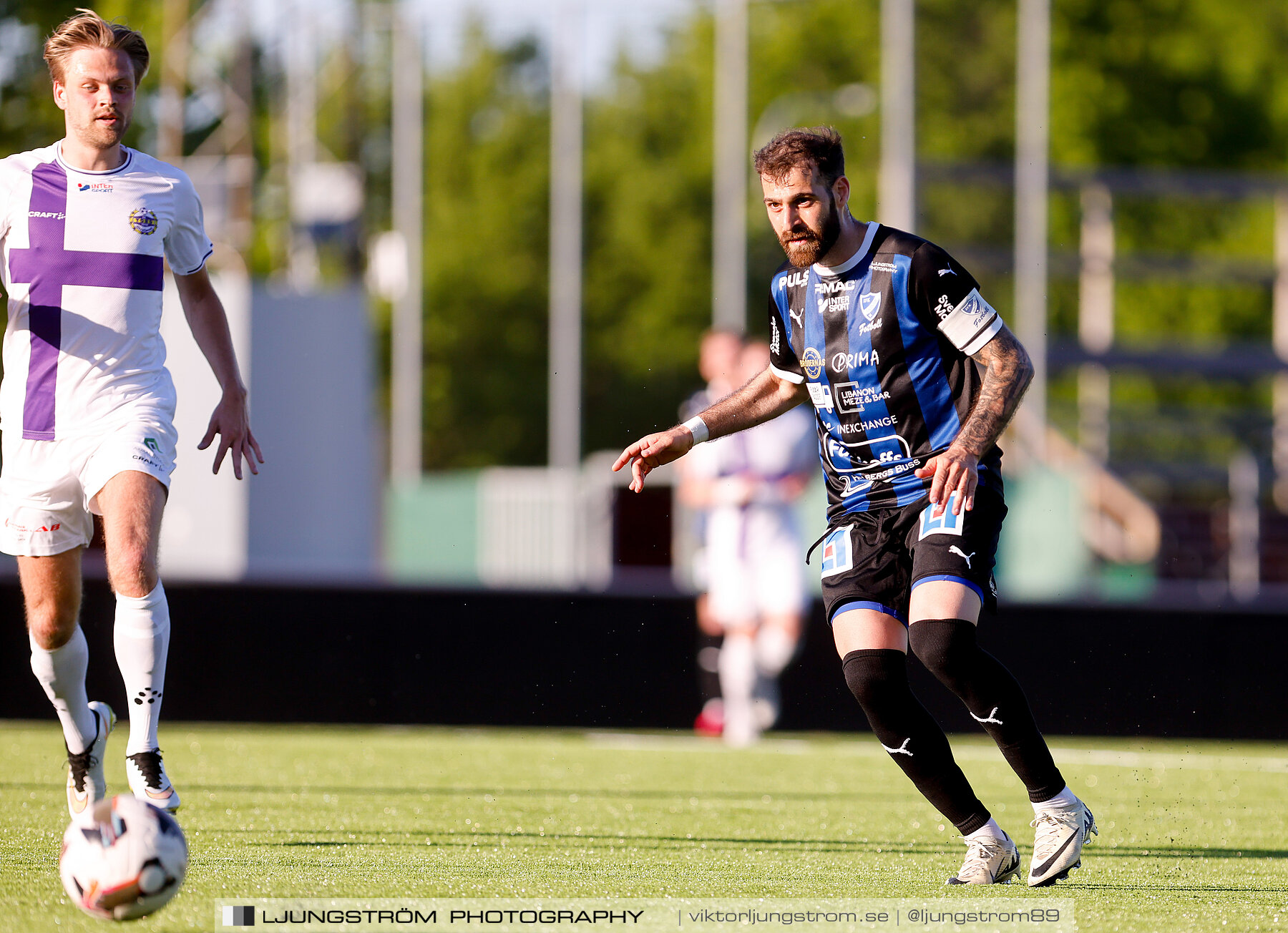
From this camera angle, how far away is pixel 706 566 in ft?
39.7

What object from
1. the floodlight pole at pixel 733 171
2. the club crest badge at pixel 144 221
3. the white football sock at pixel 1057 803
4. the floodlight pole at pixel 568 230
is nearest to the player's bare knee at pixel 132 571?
the club crest badge at pixel 144 221

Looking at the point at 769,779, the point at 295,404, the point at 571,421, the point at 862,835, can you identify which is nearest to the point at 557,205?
the point at 571,421

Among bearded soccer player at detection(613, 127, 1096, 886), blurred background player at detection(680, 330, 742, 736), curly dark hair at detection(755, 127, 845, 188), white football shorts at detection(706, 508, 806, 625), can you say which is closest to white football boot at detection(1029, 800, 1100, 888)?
bearded soccer player at detection(613, 127, 1096, 886)

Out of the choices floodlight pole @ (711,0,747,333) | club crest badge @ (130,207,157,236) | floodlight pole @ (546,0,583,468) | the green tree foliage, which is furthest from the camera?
the green tree foliage

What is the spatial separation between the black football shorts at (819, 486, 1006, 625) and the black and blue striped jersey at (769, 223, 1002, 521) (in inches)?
2.1

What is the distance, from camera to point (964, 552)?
542 centimetres

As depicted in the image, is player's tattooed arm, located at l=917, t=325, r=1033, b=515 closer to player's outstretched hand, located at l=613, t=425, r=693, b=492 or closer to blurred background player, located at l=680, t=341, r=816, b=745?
player's outstretched hand, located at l=613, t=425, r=693, b=492

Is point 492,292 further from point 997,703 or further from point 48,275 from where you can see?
point 997,703

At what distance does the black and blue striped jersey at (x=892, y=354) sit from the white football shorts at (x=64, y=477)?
1.86 m

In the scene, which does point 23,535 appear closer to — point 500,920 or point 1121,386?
Result: point 500,920

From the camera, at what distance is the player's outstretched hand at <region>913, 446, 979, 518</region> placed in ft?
17.1

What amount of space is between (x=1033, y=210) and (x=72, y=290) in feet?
65.4

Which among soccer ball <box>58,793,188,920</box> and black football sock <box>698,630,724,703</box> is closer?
soccer ball <box>58,793,188,920</box>

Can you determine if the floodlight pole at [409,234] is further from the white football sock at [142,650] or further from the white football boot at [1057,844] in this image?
the white football boot at [1057,844]
